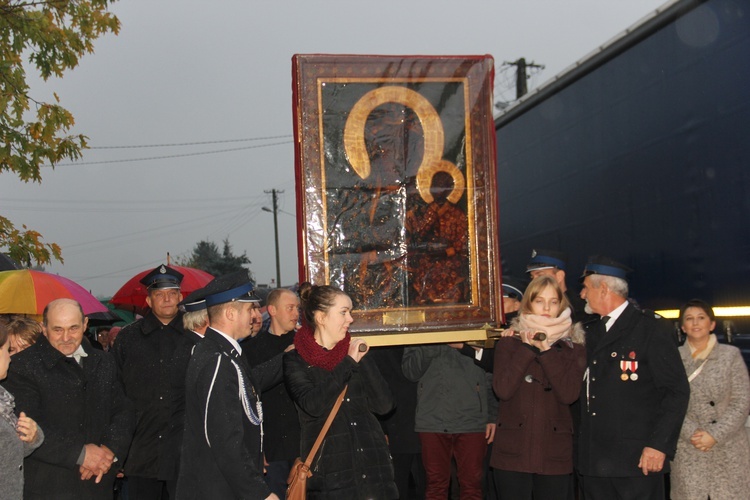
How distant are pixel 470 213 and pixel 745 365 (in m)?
2.38

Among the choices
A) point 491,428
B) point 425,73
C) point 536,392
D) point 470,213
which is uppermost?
point 425,73

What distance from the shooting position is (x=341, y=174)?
4574 mm

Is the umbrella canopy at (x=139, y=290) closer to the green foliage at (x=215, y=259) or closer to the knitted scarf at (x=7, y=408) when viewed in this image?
the knitted scarf at (x=7, y=408)

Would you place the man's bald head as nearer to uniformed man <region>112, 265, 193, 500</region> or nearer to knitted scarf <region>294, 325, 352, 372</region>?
uniformed man <region>112, 265, 193, 500</region>

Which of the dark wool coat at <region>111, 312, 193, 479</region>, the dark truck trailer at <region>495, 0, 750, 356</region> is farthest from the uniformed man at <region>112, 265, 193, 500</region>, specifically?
the dark truck trailer at <region>495, 0, 750, 356</region>

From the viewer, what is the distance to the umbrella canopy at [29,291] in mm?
6312

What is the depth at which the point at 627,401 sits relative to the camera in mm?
4680

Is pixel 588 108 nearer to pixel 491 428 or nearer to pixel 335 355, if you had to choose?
pixel 491 428

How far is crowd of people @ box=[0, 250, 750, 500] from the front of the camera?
375 cm

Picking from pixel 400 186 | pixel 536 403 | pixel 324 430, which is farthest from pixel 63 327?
pixel 536 403

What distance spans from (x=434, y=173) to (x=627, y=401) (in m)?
1.75

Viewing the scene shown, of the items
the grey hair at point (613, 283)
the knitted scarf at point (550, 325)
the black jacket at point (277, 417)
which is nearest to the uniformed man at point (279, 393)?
the black jacket at point (277, 417)

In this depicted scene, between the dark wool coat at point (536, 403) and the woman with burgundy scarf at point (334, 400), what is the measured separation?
99cm

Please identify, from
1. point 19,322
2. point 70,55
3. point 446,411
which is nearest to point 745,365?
point 446,411
